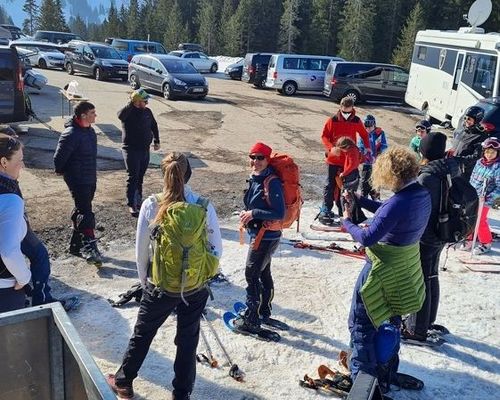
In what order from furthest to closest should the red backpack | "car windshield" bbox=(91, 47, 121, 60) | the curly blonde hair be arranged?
"car windshield" bbox=(91, 47, 121, 60)
the red backpack
the curly blonde hair

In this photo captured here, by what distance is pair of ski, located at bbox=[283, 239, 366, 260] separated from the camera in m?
6.69

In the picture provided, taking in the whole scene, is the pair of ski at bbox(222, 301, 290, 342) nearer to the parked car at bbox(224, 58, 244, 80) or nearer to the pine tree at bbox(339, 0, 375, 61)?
the parked car at bbox(224, 58, 244, 80)

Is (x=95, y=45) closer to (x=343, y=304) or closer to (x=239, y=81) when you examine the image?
(x=239, y=81)

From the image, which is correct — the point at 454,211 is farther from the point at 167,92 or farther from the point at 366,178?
the point at 167,92

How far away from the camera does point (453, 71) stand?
16750 millimetres

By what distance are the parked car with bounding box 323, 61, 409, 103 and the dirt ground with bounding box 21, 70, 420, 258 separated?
0.61m

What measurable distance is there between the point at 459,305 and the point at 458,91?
41.1 feet

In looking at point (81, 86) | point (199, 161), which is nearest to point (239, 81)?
point (81, 86)

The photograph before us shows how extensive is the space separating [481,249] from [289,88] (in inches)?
723

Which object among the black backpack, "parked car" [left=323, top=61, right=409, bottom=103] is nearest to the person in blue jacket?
the black backpack

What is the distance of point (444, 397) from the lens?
4.02 metres

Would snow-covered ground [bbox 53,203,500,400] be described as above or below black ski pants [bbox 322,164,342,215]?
below

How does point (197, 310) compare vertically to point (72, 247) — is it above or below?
above

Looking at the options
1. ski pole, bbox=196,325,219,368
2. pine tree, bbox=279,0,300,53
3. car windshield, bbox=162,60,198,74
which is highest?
pine tree, bbox=279,0,300,53
